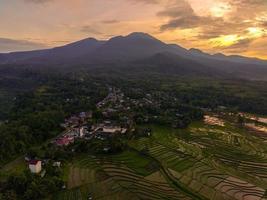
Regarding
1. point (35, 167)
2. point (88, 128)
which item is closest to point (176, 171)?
point (35, 167)

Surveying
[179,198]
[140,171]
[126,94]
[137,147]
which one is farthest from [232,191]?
[126,94]

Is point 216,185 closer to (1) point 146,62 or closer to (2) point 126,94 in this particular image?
(2) point 126,94

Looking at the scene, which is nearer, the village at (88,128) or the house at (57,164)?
the house at (57,164)

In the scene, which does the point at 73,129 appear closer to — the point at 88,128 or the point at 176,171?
the point at 88,128

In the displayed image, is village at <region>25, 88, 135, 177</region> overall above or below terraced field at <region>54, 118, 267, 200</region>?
above

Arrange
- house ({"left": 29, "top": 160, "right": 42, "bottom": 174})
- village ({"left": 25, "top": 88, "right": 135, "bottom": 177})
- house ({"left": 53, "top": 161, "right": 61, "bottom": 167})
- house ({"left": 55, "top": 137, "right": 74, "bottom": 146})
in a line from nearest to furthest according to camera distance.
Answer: house ({"left": 29, "top": 160, "right": 42, "bottom": 174}) → house ({"left": 53, "top": 161, "right": 61, "bottom": 167}) → village ({"left": 25, "top": 88, "right": 135, "bottom": 177}) → house ({"left": 55, "top": 137, "right": 74, "bottom": 146})

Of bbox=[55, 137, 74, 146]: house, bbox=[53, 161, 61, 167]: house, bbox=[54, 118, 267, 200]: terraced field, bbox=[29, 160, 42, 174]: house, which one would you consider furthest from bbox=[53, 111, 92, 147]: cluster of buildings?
bbox=[29, 160, 42, 174]: house

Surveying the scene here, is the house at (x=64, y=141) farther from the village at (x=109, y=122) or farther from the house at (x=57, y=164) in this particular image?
the house at (x=57, y=164)

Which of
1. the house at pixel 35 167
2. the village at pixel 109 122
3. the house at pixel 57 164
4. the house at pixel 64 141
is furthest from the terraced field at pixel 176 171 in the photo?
the house at pixel 64 141

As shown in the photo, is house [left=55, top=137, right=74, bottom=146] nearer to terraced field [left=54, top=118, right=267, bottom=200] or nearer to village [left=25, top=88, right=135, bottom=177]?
village [left=25, top=88, right=135, bottom=177]

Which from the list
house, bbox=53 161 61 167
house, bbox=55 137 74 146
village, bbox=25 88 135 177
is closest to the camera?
house, bbox=53 161 61 167
